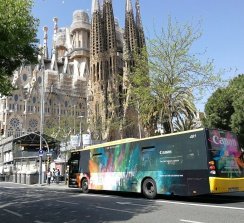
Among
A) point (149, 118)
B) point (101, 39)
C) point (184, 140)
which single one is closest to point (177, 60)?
point (149, 118)

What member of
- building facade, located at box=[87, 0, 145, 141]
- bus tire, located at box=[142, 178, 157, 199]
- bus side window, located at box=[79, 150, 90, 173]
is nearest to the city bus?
bus tire, located at box=[142, 178, 157, 199]

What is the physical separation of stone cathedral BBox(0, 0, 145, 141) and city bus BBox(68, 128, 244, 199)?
6384 centimetres

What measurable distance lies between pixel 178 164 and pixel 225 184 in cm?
206

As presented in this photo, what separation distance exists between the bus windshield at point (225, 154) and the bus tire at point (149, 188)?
10.7 ft

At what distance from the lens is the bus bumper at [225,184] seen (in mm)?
13891

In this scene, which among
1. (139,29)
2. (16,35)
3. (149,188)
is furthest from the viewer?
(139,29)

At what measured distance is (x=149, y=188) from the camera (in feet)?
55.4

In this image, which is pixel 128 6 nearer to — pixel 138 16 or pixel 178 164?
pixel 138 16

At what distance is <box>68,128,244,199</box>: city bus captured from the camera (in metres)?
14.3

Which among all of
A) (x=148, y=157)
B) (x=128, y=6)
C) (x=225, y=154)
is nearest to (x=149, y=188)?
(x=148, y=157)

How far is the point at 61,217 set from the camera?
35.7 ft

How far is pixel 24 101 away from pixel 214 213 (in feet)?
314

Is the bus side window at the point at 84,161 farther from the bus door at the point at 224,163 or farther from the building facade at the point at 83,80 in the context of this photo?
the building facade at the point at 83,80

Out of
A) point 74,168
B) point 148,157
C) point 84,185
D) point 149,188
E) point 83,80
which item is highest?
point 83,80
